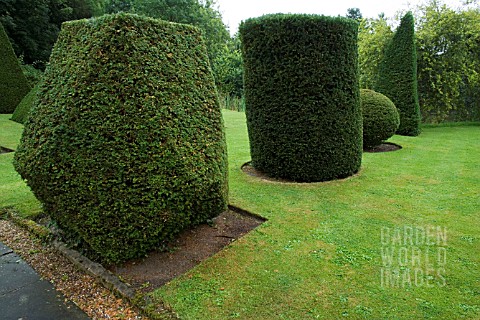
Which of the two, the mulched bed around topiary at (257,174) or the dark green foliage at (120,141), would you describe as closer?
the dark green foliage at (120,141)

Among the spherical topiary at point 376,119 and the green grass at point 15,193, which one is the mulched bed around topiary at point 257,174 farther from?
the green grass at point 15,193

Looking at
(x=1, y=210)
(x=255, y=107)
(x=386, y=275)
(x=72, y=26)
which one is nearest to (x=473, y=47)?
(x=255, y=107)

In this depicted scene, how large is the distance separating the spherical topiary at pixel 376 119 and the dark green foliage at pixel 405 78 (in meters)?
3.69

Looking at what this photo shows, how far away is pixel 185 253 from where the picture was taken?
130 inches

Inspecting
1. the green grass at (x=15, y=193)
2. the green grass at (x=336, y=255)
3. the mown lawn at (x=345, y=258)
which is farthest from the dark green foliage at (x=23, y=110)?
the mown lawn at (x=345, y=258)

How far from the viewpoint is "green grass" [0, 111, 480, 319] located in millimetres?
2469

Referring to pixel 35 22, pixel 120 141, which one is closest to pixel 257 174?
pixel 120 141

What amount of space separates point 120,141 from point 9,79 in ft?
48.3

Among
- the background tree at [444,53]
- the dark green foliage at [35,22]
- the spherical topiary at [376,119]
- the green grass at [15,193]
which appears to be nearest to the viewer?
the green grass at [15,193]

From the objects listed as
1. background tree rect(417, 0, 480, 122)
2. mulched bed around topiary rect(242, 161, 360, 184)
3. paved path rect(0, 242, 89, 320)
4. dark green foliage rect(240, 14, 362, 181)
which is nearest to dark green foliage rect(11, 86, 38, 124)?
mulched bed around topiary rect(242, 161, 360, 184)

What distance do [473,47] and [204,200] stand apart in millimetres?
15798

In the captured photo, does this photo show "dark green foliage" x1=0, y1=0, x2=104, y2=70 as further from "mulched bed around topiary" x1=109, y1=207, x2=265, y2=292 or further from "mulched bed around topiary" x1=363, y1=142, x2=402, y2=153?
"mulched bed around topiary" x1=109, y1=207, x2=265, y2=292

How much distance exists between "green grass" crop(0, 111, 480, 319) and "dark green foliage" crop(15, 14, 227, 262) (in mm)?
703

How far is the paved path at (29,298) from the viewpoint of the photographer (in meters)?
2.43
